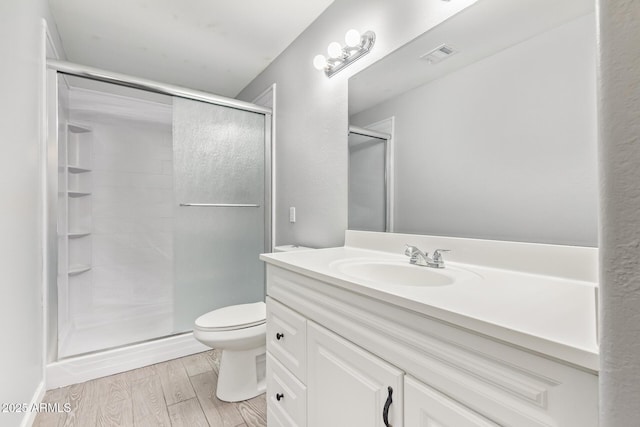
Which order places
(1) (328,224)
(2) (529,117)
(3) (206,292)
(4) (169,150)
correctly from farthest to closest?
(4) (169,150), (3) (206,292), (1) (328,224), (2) (529,117)

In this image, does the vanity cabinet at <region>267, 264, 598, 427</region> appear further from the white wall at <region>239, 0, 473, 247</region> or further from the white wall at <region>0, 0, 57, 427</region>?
the white wall at <region>0, 0, 57, 427</region>

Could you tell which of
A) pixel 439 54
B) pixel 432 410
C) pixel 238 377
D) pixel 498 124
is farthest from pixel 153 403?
pixel 439 54

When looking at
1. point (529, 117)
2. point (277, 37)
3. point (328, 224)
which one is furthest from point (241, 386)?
point (277, 37)

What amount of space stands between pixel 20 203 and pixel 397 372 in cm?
166

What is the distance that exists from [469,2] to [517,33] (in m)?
0.24

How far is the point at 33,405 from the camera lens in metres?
1.45

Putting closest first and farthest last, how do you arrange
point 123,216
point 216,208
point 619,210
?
point 619,210, point 216,208, point 123,216

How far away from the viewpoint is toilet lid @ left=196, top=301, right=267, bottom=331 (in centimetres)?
158

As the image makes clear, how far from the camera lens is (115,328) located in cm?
240

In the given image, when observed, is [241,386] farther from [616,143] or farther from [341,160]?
[616,143]

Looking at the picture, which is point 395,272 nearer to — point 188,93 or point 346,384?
point 346,384

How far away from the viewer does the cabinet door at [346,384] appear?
73 cm

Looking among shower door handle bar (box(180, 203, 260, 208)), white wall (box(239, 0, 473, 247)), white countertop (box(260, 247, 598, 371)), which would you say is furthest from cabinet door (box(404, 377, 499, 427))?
shower door handle bar (box(180, 203, 260, 208))

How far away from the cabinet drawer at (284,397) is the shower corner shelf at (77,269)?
2098mm
